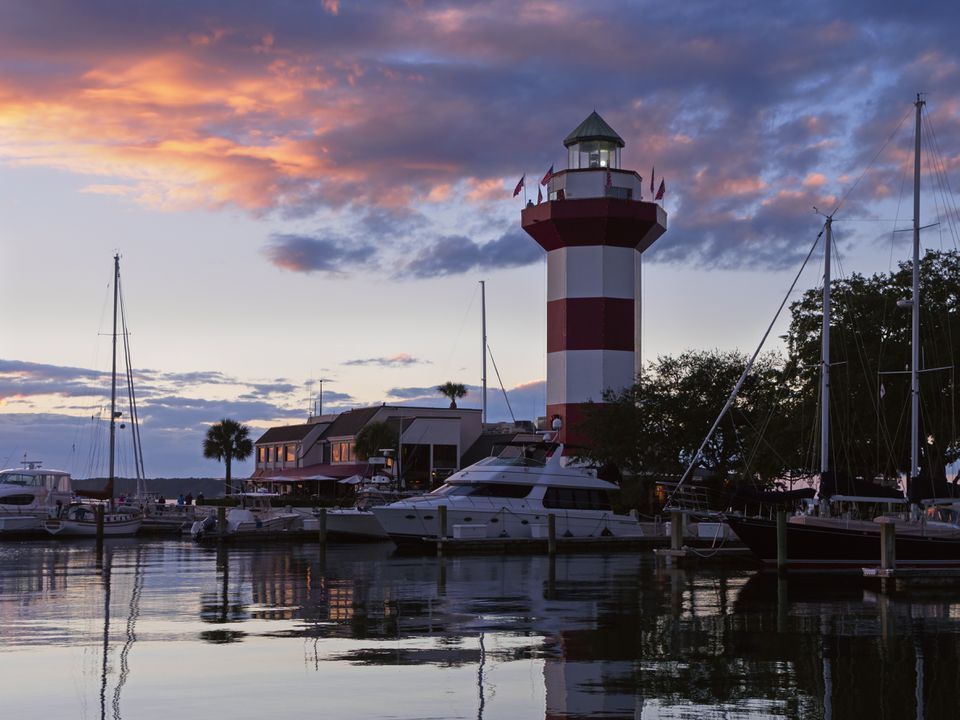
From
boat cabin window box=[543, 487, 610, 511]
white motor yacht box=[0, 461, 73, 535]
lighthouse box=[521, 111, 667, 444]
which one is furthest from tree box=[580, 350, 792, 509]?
white motor yacht box=[0, 461, 73, 535]

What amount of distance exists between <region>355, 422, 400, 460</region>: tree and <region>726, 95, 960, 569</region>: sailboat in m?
42.2

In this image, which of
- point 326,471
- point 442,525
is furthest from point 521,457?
point 326,471

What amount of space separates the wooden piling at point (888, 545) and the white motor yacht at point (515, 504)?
48.0ft

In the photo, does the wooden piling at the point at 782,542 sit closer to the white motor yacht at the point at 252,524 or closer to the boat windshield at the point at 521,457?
the boat windshield at the point at 521,457

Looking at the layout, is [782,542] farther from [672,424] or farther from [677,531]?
[672,424]

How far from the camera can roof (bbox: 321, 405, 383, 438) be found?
8006 centimetres

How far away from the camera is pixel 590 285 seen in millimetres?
57219

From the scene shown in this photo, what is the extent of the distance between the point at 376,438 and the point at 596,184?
919 inches

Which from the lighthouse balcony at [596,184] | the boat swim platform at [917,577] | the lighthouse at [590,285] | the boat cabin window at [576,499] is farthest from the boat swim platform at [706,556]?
the lighthouse balcony at [596,184]

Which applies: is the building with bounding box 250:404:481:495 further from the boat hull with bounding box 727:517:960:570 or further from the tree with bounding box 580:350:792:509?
the boat hull with bounding box 727:517:960:570

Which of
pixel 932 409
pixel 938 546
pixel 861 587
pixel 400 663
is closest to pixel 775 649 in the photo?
pixel 400 663

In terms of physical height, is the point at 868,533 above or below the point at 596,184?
below

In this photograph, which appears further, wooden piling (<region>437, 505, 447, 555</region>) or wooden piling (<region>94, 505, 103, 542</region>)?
wooden piling (<region>94, 505, 103, 542</region>)

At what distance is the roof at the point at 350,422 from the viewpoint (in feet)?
263
